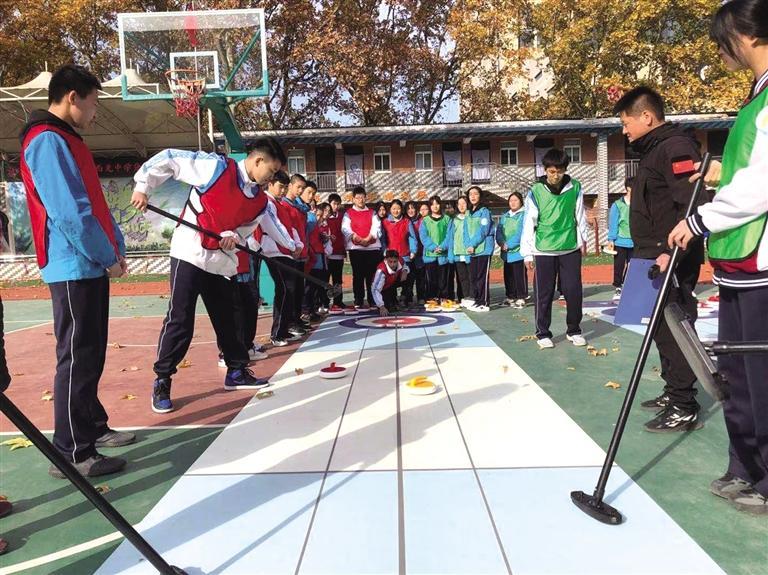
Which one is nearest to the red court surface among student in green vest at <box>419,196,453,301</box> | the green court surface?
the green court surface

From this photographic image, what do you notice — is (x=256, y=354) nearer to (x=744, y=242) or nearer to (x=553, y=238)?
(x=553, y=238)

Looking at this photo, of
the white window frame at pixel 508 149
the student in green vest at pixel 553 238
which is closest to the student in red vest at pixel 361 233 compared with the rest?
the student in green vest at pixel 553 238

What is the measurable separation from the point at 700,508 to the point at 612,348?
3313 mm

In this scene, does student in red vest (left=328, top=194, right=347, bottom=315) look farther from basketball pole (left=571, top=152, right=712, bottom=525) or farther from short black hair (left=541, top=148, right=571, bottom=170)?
basketball pole (left=571, top=152, right=712, bottom=525)

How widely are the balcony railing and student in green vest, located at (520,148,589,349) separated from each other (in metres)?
20.5

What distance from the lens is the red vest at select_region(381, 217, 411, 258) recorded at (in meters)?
9.34

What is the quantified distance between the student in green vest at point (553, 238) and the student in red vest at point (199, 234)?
2699 mm

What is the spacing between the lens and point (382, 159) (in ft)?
87.5

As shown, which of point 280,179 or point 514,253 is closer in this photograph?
point 280,179

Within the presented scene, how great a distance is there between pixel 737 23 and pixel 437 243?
283 inches

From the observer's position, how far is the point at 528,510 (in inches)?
93.4

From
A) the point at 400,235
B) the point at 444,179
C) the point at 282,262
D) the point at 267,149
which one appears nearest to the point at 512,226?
the point at 400,235

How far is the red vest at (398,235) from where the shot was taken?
9.34 m

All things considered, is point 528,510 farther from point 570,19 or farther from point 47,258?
point 570,19
